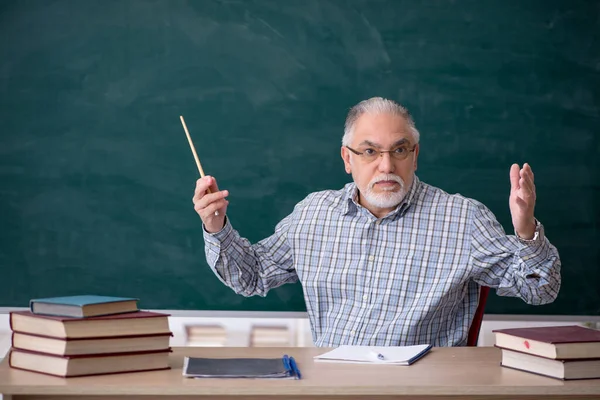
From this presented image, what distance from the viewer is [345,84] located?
9.78ft

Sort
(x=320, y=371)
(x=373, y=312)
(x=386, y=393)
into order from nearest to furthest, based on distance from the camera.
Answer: (x=386, y=393) < (x=320, y=371) < (x=373, y=312)

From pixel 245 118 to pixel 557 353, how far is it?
1623 mm

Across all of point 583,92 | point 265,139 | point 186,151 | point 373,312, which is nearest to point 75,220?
point 186,151

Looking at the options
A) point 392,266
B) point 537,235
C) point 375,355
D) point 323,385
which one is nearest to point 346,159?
point 392,266

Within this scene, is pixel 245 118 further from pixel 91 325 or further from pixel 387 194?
pixel 91 325

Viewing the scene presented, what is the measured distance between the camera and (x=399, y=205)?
8.55 ft

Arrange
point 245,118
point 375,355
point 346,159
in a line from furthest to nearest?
point 245,118 → point 346,159 → point 375,355

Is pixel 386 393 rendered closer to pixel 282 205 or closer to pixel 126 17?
pixel 282 205

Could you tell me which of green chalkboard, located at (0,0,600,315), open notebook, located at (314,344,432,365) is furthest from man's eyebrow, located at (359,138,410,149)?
open notebook, located at (314,344,432,365)

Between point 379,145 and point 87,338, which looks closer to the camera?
point 87,338

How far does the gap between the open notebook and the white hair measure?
89 cm

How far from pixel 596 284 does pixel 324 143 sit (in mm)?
1248

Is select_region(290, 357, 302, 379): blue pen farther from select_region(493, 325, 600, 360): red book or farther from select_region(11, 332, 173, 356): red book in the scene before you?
select_region(493, 325, 600, 360): red book

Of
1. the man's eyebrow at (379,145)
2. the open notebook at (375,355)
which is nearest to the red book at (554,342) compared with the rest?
the open notebook at (375,355)
